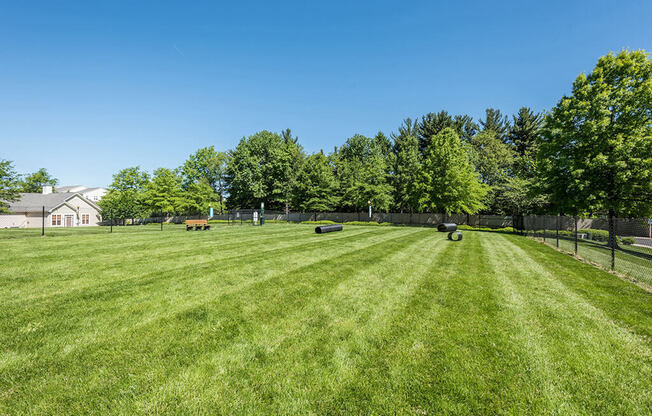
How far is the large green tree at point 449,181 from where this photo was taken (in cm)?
3394

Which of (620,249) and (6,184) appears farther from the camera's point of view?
(6,184)

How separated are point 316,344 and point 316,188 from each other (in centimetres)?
4392

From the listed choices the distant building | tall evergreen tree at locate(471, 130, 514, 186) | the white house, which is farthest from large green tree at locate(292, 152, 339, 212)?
the distant building

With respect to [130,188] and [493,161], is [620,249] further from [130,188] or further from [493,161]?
[130,188]

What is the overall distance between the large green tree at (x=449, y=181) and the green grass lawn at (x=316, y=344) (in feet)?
93.3

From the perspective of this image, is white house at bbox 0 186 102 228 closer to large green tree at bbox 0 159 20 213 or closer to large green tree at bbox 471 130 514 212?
large green tree at bbox 0 159 20 213

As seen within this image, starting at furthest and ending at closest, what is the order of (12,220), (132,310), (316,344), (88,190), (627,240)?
(88,190)
(12,220)
(627,240)
(132,310)
(316,344)

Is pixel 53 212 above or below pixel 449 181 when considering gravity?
below

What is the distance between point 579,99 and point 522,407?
28.5 metres

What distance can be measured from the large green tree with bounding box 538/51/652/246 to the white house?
62.7 m

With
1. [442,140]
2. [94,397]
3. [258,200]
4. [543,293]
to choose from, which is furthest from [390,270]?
[258,200]

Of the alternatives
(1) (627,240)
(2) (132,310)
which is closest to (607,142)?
(1) (627,240)

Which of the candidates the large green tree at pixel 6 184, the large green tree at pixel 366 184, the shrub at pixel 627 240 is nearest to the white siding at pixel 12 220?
the large green tree at pixel 6 184

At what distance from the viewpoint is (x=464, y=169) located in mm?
34750
